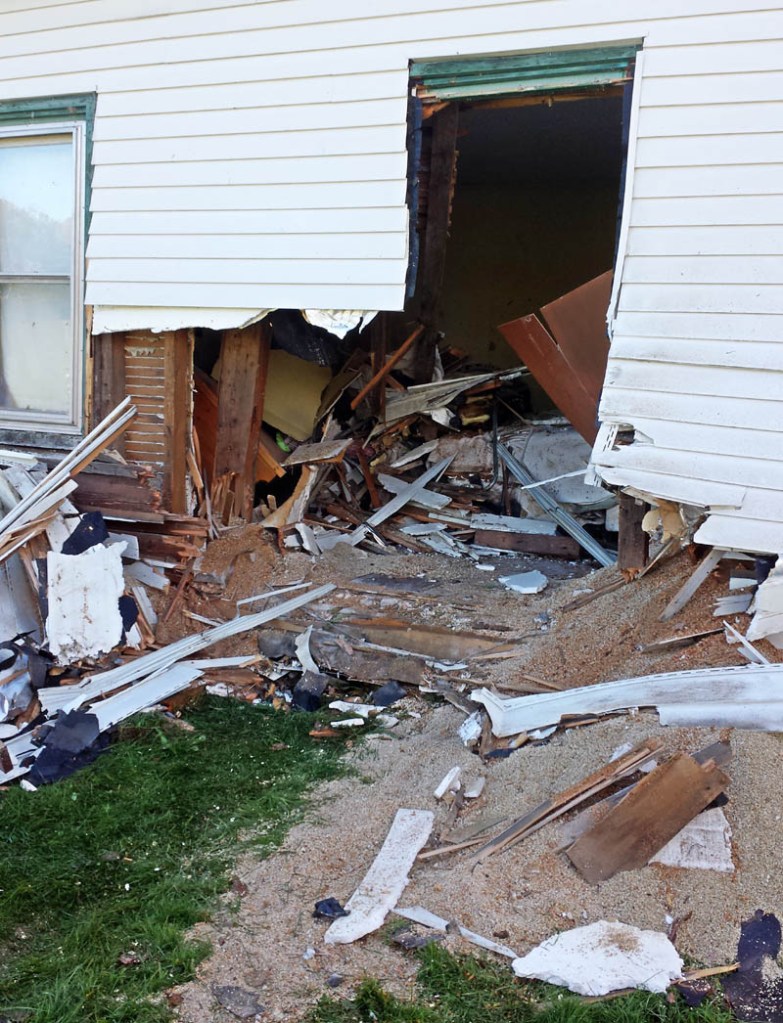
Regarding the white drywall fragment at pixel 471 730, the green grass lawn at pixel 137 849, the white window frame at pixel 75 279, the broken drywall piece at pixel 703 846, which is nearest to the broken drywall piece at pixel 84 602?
the green grass lawn at pixel 137 849

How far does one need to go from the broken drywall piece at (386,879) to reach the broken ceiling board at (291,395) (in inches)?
167

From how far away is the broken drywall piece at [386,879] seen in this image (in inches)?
122

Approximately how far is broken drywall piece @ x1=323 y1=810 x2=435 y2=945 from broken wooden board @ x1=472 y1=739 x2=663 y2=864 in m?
0.27

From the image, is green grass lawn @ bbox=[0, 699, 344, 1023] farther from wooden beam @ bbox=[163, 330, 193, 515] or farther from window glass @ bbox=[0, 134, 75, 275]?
window glass @ bbox=[0, 134, 75, 275]

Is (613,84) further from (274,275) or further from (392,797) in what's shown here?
(392,797)

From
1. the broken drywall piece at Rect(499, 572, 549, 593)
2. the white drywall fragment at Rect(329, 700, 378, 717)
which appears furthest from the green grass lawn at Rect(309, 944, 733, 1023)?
the broken drywall piece at Rect(499, 572, 549, 593)

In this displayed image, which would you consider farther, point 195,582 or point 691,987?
point 195,582

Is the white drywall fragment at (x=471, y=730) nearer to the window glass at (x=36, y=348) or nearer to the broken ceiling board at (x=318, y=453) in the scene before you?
the broken ceiling board at (x=318, y=453)

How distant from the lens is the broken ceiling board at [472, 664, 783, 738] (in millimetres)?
3791

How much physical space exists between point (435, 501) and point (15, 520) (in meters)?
3.37

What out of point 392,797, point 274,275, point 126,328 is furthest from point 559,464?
point 392,797

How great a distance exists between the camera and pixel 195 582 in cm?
607

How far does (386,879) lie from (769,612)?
214cm

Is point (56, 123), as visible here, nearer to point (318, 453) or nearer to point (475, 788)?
point (318, 453)
